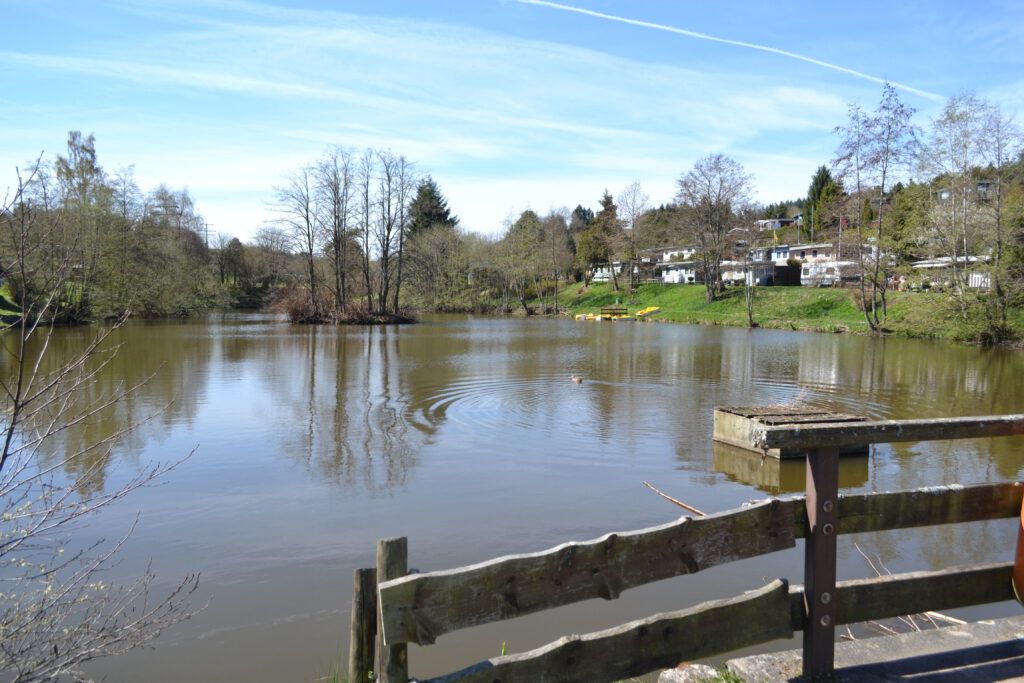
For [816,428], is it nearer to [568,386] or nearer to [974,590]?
[974,590]

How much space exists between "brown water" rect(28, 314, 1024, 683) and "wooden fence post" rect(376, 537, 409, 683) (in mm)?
2601

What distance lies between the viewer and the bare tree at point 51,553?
4.08 metres

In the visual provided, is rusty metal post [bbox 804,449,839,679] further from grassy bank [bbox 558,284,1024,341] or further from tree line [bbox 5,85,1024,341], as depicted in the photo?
grassy bank [bbox 558,284,1024,341]

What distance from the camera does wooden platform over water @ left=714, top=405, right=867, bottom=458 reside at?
10.7m

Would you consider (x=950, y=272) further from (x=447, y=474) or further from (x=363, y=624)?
(x=363, y=624)

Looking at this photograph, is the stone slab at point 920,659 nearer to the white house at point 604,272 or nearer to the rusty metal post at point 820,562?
the rusty metal post at point 820,562

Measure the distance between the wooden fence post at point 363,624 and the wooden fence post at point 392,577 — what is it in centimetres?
26

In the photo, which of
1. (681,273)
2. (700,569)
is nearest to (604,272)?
(681,273)

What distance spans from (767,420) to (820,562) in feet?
25.8

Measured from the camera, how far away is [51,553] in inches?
286

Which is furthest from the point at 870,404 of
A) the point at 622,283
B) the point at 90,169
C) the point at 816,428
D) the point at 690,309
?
the point at 622,283

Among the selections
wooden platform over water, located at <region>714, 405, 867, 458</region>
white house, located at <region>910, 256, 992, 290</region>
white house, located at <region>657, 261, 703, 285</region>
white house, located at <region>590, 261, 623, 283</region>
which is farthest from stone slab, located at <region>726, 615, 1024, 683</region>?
white house, located at <region>590, 261, 623, 283</region>

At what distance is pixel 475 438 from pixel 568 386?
681 centimetres

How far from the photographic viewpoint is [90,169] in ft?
149
